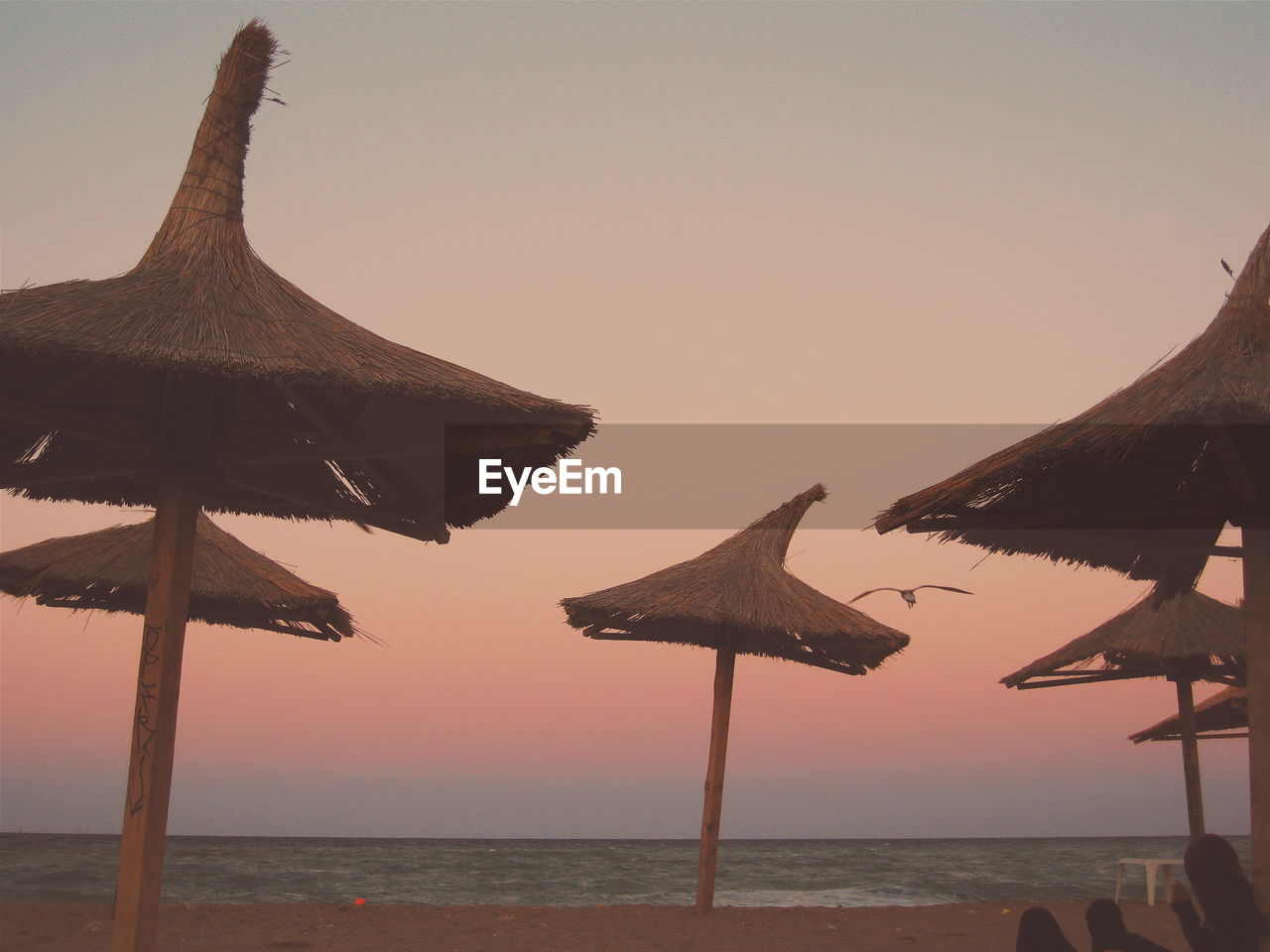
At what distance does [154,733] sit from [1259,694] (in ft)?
13.9

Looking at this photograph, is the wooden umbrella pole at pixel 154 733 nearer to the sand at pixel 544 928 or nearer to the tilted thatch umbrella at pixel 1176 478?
the tilted thatch umbrella at pixel 1176 478

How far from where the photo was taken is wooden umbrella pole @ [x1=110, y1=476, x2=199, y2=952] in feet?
13.5

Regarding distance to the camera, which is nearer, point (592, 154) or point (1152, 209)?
point (1152, 209)

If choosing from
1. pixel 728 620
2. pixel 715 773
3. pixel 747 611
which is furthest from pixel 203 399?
pixel 715 773

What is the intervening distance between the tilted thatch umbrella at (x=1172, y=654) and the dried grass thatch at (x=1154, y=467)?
6.93 metres

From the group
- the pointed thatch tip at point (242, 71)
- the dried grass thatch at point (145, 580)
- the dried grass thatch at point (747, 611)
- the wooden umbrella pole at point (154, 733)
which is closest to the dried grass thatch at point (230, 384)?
the pointed thatch tip at point (242, 71)

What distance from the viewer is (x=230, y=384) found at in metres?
4.77

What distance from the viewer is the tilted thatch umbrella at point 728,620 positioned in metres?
9.23

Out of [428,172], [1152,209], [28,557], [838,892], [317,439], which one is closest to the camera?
[317,439]

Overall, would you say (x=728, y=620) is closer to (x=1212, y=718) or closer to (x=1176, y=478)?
(x=1176, y=478)

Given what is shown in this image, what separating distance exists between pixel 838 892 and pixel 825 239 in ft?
36.6

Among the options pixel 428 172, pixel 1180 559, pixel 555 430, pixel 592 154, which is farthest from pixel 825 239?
pixel 555 430

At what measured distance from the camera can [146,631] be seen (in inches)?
170

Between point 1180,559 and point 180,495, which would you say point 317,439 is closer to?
point 180,495
